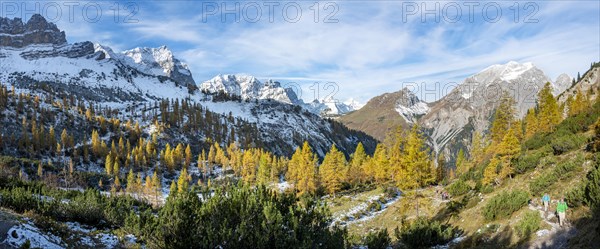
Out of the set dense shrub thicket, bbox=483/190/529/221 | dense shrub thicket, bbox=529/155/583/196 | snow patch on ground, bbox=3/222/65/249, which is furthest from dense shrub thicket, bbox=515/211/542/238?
snow patch on ground, bbox=3/222/65/249

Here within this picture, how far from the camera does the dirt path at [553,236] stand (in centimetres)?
1600

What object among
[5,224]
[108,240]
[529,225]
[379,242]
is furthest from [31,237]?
[529,225]

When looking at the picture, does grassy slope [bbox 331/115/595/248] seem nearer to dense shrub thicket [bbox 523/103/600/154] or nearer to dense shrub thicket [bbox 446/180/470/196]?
dense shrub thicket [bbox 446/180/470/196]

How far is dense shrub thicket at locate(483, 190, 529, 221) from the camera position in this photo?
71.8ft

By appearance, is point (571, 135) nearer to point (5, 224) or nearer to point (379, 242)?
point (379, 242)

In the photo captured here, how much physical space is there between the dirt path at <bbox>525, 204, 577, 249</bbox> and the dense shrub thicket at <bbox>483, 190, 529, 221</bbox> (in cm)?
328

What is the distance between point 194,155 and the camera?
16625 centimetres

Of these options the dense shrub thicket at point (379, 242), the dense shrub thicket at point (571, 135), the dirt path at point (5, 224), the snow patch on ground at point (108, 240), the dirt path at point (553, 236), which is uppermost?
the dense shrub thicket at point (571, 135)

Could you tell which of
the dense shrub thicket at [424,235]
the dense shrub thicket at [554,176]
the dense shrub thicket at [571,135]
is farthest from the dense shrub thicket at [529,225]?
the dense shrub thicket at [571,135]

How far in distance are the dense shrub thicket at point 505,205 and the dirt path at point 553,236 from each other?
3283 mm

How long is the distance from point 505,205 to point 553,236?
18.5 feet

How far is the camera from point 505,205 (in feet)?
73.5

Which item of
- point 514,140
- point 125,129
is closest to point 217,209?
point 514,140

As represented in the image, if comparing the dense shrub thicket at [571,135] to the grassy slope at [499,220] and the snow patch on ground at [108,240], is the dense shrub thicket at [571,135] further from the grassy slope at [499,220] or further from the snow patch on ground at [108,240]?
the snow patch on ground at [108,240]
